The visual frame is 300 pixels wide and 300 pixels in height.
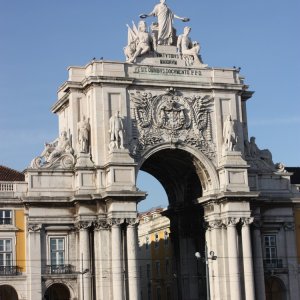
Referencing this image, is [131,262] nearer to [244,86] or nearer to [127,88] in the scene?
[127,88]

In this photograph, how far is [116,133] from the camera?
188 ft

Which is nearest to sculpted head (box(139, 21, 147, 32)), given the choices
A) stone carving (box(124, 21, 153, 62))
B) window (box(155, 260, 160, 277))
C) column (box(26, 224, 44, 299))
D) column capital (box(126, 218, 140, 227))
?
stone carving (box(124, 21, 153, 62))

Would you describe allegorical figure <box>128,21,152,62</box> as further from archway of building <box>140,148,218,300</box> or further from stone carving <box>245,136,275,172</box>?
stone carving <box>245,136,275,172</box>

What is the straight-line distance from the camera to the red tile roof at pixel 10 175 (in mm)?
62000

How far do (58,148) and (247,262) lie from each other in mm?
14079

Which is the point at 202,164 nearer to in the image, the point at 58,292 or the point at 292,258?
the point at 292,258

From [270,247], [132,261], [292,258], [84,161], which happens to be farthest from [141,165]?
[292,258]

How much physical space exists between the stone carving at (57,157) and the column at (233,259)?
10840mm

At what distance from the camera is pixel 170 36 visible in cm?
6209

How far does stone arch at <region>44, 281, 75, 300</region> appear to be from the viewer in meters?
56.9

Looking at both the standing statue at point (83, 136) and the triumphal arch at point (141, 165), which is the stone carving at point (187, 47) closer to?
the triumphal arch at point (141, 165)

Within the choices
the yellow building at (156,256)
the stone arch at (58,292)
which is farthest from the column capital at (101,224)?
the yellow building at (156,256)

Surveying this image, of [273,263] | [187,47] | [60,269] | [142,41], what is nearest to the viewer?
[60,269]

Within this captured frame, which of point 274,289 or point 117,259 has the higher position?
point 117,259
